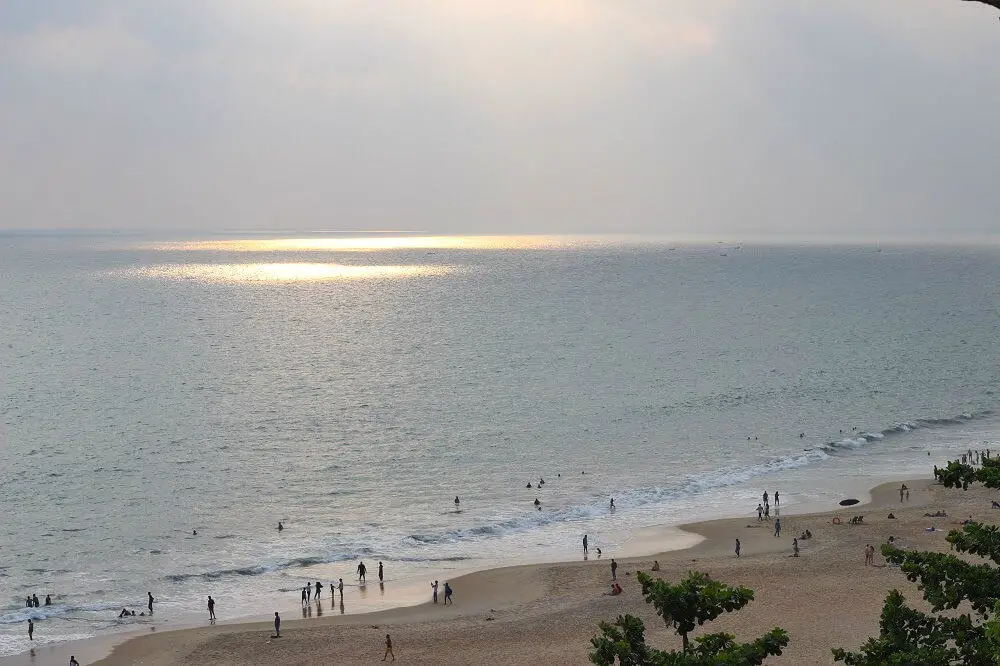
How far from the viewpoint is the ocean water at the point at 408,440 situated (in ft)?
138

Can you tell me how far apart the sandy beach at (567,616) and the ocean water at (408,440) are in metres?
2.11

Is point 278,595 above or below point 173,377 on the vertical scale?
below

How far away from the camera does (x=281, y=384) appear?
8681 cm

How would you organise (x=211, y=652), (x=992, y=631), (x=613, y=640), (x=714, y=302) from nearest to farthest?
(x=992, y=631)
(x=613, y=640)
(x=211, y=652)
(x=714, y=302)

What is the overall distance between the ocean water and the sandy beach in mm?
2111

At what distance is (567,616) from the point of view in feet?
116

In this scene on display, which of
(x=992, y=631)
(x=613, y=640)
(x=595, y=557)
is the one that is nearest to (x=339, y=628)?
(x=595, y=557)

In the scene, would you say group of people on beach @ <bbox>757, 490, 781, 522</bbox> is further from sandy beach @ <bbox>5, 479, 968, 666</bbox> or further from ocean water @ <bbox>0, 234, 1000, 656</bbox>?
sandy beach @ <bbox>5, 479, 968, 666</bbox>

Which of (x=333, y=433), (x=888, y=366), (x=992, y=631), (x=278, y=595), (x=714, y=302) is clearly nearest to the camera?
(x=992, y=631)

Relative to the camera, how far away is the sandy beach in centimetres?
3212

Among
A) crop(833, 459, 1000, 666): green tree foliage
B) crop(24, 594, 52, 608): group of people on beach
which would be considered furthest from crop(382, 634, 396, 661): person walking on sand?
crop(833, 459, 1000, 666): green tree foliage

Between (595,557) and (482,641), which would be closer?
(482,641)

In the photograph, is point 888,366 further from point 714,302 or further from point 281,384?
point 714,302

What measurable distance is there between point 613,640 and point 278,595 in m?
24.6
